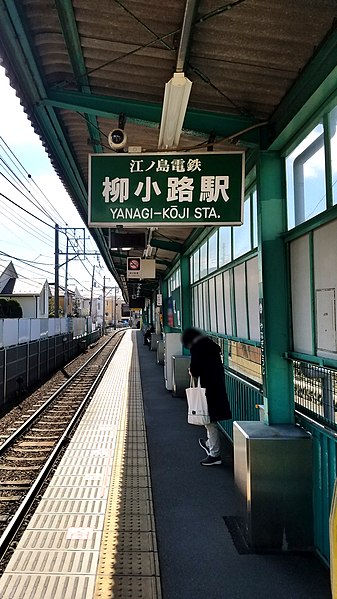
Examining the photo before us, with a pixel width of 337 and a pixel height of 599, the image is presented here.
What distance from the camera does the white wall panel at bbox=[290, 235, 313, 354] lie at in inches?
139

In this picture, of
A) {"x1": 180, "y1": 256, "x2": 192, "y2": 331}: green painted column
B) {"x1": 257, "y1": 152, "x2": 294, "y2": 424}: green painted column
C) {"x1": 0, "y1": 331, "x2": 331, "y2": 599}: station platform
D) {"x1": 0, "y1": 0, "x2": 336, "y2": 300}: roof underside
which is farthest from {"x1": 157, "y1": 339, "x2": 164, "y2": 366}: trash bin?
{"x1": 257, "y1": 152, "x2": 294, "y2": 424}: green painted column

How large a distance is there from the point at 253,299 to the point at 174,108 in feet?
7.88

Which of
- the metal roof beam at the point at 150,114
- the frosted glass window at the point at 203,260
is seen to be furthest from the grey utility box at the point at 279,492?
the frosted glass window at the point at 203,260

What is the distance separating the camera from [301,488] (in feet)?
11.5

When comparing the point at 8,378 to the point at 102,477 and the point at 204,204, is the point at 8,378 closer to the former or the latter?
the point at 102,477

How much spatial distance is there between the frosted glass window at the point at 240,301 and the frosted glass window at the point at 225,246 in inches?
19.9

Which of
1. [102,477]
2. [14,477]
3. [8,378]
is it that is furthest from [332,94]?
[8,378]

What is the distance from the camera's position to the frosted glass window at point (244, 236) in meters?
5.08

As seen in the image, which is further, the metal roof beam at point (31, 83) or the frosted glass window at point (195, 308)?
the frosted glass window at point (195, 308)

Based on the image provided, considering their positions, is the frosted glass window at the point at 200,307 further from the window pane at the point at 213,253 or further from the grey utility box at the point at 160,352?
Result: the grey utility box at the point at 160,352

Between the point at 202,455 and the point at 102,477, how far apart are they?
1.45m

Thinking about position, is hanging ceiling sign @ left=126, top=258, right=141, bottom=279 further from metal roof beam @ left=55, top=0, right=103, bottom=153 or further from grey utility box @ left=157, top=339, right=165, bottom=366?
metal roof beam @ left=55, top=0, right=103, bottom=153

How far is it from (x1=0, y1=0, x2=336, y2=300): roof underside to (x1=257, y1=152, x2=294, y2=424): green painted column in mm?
393

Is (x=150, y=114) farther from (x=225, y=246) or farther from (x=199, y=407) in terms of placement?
(x=199, y=407)
